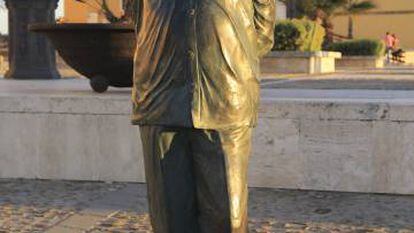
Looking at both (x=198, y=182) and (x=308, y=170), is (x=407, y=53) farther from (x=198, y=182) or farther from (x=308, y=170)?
(x=198, y=182)

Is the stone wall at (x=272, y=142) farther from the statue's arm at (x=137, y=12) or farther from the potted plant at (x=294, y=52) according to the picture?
the potted plant at (x=294, y=52)

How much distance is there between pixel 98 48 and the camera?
21.1 feet

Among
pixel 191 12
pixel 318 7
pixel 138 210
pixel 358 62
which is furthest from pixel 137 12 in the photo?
pixel 318 7

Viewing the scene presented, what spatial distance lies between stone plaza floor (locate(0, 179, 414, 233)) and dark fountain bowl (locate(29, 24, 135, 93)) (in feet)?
3.39

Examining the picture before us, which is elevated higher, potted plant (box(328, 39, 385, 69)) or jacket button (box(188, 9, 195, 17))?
jacket button (box(188, 9, 195, 17))

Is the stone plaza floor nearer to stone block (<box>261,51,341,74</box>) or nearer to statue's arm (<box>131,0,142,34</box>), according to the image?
statue's arm (<box>131,0,142,34</box>)

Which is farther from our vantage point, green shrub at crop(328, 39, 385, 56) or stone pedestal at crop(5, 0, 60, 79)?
green shrub at crop(328, 39, 385, 56)

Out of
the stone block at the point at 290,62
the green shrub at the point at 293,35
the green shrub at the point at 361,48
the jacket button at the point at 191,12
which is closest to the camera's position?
the jacket button at the point at 191,12

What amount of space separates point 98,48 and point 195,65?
4.14m

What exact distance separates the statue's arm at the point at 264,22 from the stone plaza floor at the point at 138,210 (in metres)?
2.16

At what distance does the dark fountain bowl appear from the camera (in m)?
6.38

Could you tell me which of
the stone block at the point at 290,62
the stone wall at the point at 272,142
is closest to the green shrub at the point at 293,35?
the stone block at the point at 290,62

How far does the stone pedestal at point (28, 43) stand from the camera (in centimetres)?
1138

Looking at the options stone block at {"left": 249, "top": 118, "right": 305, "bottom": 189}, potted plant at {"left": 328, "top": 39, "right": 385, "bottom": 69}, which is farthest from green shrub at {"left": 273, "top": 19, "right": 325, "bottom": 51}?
stone block at {"left": 249, "top": 118, "right": 305, "bottom": 189}
